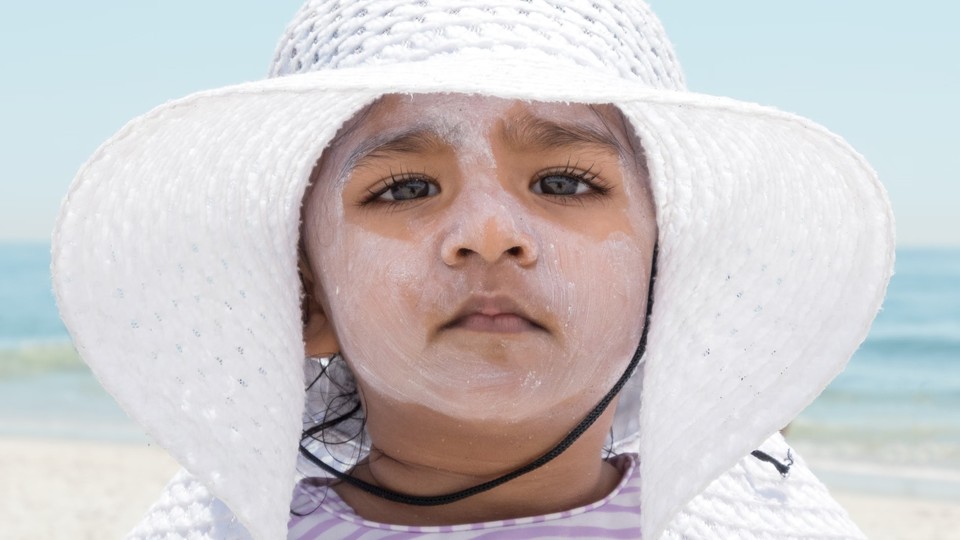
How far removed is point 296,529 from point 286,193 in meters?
0.58

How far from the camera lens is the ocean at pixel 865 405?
6805 millimetres

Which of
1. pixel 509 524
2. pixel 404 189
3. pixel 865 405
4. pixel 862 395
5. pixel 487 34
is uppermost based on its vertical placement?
pixel 862 395

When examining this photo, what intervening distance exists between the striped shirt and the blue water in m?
2.81

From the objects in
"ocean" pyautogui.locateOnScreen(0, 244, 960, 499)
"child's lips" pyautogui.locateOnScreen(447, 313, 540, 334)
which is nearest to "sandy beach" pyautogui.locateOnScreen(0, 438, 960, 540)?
"ocean" pyautogui.locateOnScreen(0, 244, 960, 499)

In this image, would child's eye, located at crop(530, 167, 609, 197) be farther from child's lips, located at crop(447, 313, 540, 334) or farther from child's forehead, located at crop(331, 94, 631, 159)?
child's lips, located at crop(447, 313, 540, 334)

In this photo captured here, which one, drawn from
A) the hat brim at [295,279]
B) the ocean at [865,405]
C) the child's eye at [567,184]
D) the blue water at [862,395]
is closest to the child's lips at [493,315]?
the child's eye at [567,184]

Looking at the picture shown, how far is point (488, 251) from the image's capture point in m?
1.40

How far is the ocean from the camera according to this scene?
22.3 ft

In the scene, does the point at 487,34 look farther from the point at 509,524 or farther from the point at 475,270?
the point at 509,524

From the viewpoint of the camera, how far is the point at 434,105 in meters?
1.50

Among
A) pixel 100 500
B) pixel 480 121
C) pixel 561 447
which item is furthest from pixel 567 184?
pixel 100 500

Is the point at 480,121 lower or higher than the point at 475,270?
higher

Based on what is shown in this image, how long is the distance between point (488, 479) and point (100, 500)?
4.47 meters

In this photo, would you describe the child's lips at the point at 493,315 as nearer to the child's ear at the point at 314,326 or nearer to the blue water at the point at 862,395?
the child's ear at the point at 314,326
